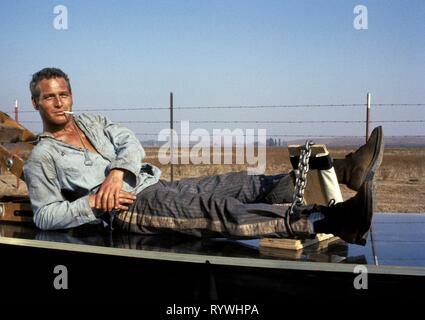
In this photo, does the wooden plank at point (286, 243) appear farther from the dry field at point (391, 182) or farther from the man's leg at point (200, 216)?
the dry field at point (391, 182)

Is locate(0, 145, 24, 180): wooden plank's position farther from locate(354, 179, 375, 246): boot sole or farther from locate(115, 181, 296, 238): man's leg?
locate(354, 179, 375, 246): boot sole

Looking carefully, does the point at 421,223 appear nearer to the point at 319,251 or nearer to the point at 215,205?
the point at 319,251

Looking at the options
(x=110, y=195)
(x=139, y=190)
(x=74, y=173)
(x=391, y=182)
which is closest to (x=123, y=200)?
(x=110, y=195)

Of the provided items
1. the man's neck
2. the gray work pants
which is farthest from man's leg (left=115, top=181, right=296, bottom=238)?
the man's neck

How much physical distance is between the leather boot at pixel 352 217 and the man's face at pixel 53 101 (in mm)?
1517

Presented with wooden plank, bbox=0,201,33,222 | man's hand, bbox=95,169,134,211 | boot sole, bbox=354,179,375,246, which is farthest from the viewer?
wooden plank, bbox=0,201,33,222

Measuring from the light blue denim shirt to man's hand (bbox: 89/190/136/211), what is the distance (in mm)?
32

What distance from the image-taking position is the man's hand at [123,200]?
2.93 meters

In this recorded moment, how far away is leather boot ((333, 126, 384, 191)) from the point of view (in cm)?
281

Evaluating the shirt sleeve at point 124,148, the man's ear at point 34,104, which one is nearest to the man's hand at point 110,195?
the shirt sleeve at point 124,148

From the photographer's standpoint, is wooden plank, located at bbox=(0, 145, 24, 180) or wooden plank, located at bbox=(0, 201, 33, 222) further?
wooden plank, located at bbox=(0, 145, 24, 180)

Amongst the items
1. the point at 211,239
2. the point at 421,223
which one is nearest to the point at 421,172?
the point at 421,223

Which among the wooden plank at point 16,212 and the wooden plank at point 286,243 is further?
the wooden plank at point 16,212

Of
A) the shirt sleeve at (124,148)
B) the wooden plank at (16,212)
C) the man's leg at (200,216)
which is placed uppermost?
the shirt sleeve at (124,148)
